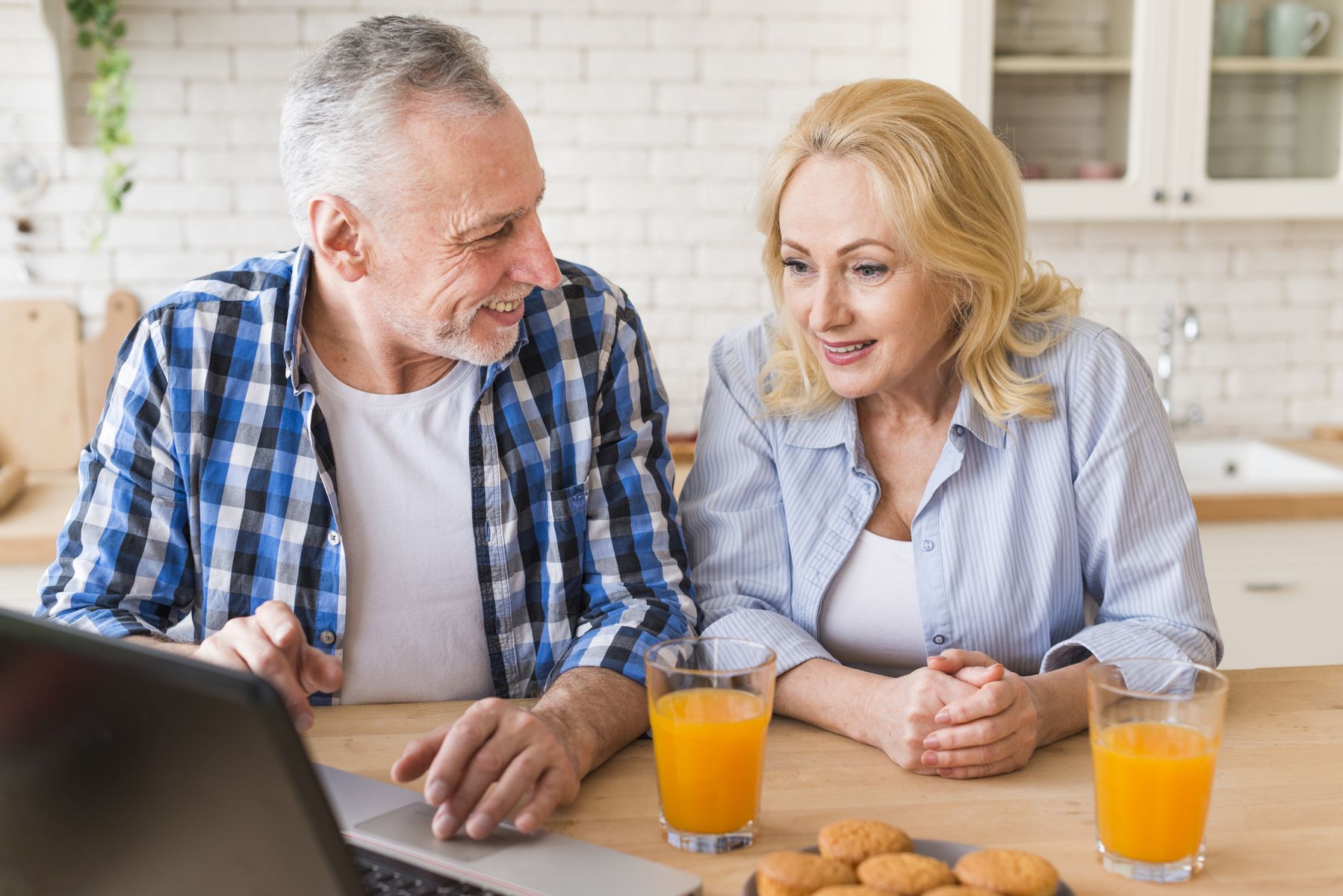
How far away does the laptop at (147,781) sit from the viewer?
0.64 meters

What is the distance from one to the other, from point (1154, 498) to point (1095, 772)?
618 millimetres

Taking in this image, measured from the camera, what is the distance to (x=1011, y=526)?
1578 millimetres

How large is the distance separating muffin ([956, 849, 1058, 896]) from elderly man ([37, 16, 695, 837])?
49 cm

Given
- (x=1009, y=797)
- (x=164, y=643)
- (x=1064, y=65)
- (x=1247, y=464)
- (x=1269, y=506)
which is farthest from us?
(x=1247, y=464)

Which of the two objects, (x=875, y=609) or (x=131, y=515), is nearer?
(x=131, y=515)

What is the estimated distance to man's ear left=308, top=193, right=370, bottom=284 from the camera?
59.9 inches

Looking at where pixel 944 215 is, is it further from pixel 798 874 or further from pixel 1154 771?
pixel 798 874

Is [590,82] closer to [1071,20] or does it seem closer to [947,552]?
[1071,20]

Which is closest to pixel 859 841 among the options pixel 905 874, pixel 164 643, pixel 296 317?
pixel 905 874

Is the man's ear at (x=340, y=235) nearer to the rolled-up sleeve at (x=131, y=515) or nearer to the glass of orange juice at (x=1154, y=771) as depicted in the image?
the rolled-up sleeve at (x=131, y=515)

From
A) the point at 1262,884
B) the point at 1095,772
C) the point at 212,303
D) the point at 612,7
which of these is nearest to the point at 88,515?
the point at 212,303

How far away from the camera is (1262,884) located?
0.98m

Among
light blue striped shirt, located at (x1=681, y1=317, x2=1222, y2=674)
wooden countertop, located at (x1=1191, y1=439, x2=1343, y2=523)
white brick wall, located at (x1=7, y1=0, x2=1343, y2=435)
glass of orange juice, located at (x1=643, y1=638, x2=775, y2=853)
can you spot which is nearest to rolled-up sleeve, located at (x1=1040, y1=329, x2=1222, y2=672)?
light blue striped shirt, located at (x1=681, y1=317, x2=1222, y2=674)

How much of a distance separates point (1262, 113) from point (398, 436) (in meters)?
2.42
